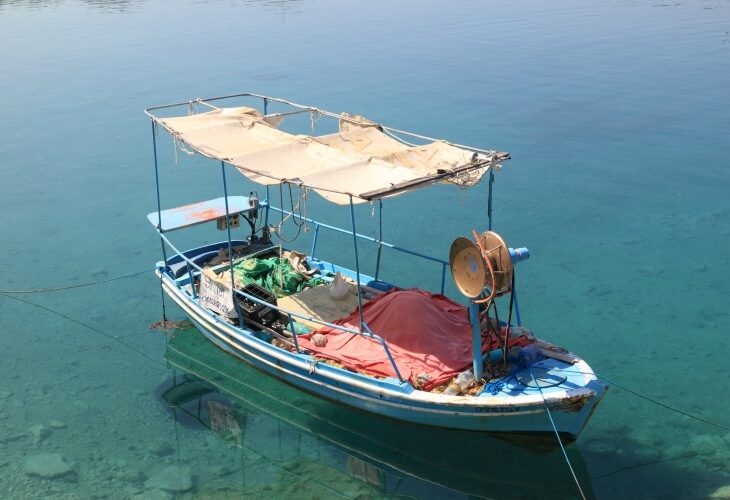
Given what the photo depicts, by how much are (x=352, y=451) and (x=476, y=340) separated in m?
2.55

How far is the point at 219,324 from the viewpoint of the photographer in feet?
38.4

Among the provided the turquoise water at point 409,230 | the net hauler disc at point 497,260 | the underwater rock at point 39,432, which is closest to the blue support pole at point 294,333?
the turquoise water at point 409,230

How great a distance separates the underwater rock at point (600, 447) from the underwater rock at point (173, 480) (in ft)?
17.0

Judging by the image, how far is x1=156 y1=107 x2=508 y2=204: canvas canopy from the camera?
10.2 meters

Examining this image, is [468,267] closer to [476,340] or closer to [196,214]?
[476,340]

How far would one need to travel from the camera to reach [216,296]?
1177cm

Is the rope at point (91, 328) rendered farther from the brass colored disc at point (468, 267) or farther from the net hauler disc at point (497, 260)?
the net hauler disc at point (497, 260)

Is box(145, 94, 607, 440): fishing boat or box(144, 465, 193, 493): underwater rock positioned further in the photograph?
box(144, 465, 193, 493): underwater rock

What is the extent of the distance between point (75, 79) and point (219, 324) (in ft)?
69.9

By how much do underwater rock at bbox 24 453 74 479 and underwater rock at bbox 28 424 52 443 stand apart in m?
0.37

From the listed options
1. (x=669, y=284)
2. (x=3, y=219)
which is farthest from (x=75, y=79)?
(x=669, y=284)

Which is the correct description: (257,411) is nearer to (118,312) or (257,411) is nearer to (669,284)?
(118,312)

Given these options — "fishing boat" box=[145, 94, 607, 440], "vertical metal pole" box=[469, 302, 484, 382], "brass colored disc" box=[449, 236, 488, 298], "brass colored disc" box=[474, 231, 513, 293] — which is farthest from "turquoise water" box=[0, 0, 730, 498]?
"brass colored disc" box=[474, 231, 513, 293]

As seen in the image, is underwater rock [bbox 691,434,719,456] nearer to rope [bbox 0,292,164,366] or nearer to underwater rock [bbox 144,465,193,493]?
underwater rock [bbox 144,465,193,493]
